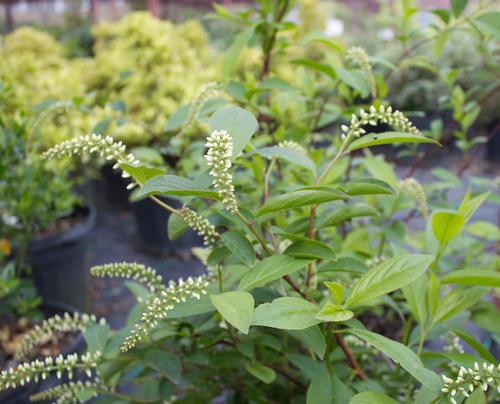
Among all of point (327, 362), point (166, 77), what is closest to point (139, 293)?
point (327, 362)

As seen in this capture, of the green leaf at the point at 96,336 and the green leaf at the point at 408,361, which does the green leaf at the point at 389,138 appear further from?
the green leaf at the point at 96,336

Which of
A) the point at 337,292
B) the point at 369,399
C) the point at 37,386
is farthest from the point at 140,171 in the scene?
the point at 37,386

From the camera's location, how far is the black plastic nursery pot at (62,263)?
8.36ft

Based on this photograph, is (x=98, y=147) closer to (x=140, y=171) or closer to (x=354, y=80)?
(x=140, y=171)

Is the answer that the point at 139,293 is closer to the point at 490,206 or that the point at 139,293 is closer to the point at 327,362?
the point at 327,362

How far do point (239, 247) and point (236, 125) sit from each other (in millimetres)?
177

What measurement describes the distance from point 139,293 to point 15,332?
1.22m

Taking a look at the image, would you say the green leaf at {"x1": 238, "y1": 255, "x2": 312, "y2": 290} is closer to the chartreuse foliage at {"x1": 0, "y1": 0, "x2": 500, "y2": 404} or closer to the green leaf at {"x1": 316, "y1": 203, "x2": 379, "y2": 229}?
the chartreuse foliage at {"x1": 0, "y1": 0, "x2": 500, "y2": 404}

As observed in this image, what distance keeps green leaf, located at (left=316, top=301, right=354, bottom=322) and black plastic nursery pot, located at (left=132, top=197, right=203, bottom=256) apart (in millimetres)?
3026

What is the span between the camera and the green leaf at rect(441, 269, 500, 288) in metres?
0.75

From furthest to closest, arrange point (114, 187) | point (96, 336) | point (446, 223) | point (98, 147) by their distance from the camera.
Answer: point (114, 187) < point (96, 336) < point (446, 223) < point (98, 147)

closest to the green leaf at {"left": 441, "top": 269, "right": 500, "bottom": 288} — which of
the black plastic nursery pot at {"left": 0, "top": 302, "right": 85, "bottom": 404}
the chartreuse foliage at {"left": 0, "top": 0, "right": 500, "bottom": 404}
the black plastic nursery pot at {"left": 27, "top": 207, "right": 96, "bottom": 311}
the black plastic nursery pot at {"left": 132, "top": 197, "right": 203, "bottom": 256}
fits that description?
the chartreuse foliage at {"left": 0, "top": 0, "right": 500, "bottom": 404}

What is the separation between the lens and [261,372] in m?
0.89

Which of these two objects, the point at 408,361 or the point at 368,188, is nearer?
the point at 408,361
